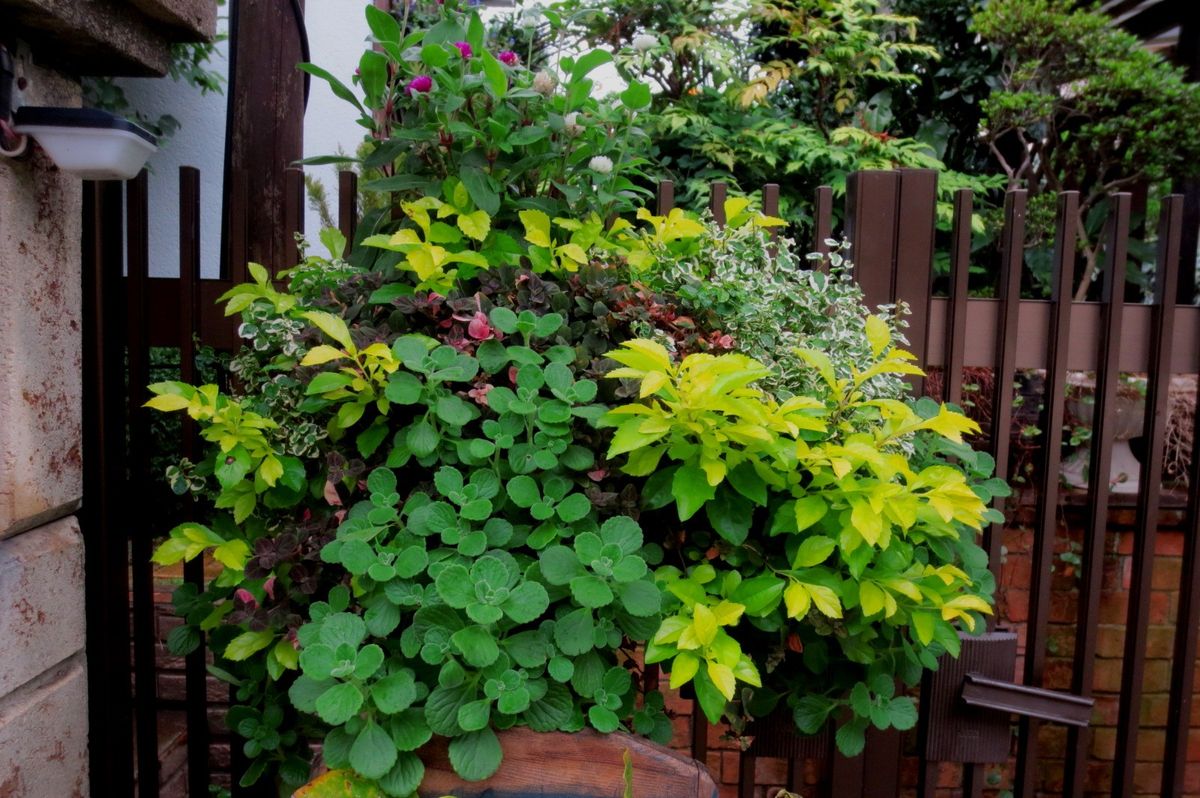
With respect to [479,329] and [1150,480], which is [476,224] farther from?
[1150,480]

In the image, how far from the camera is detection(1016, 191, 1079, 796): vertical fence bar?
5.75ft

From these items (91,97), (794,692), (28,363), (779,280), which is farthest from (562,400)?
(91,97)

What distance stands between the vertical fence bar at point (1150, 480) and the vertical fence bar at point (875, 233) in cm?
59

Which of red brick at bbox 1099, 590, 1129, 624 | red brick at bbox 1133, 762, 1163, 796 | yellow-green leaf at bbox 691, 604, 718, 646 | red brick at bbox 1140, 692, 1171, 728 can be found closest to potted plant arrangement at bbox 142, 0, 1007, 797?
yellow-green leaf at bbox 691, 604, 718, 646

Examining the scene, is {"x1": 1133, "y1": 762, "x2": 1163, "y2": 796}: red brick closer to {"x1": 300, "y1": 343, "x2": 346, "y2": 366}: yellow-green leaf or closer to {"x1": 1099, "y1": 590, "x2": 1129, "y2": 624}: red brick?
{"x1": 1099, "y1": 590, "x2": 1129, "y2": 624}: red brick

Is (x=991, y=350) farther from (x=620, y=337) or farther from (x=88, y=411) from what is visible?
(x=88, y=411)

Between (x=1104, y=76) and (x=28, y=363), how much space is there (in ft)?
14.4

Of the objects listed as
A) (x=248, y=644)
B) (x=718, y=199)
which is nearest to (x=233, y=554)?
(x=248, y=644)

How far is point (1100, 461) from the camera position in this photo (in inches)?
71.7

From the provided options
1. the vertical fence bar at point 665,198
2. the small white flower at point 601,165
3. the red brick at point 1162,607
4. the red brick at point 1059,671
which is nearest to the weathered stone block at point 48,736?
the small white flower at point 601,165

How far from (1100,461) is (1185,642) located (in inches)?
19.2

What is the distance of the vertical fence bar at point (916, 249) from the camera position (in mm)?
1720

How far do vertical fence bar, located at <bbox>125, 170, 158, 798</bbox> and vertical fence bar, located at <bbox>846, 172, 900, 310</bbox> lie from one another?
4.94ft

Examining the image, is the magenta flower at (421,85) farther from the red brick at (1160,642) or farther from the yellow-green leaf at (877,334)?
the red brick at (1160,642)
